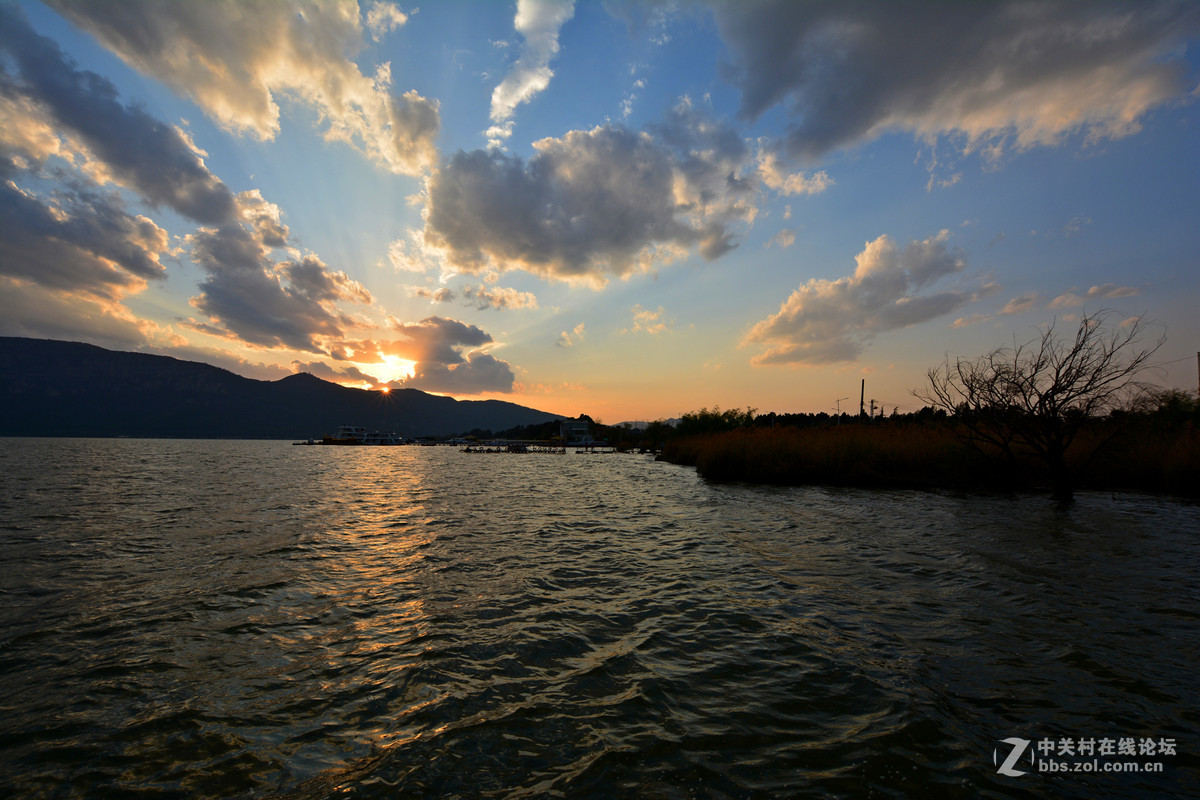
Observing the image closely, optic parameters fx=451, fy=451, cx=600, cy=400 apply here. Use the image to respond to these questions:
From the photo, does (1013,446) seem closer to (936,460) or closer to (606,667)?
(936,460)

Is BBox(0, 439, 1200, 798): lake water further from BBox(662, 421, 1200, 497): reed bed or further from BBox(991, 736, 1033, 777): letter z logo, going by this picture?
BBox(662, 421, 1200, 497): reed bed

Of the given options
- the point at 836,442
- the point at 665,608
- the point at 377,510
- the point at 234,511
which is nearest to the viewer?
the point at 665,608

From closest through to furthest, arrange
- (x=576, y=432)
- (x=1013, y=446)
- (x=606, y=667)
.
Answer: (x=606, y=667) → (x=1013, y=446) → (x=576, y=432)

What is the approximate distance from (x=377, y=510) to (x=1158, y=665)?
843 inches

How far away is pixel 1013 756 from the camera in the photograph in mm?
3686

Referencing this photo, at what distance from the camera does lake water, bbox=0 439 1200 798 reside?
357 centimetres

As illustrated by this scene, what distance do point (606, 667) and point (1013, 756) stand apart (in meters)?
3.74

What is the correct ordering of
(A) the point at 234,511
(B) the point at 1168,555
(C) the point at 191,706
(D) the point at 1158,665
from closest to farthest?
(C) the point at 191,706, (D) the point at 1158,665, (B) the point at 1168,555, (A) the point at 234,511

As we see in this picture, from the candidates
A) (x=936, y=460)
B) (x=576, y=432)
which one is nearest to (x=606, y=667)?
(x=936, y=460)

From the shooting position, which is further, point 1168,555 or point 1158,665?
point 1168,555

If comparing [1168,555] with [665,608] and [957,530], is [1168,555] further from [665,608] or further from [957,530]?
[665,608]

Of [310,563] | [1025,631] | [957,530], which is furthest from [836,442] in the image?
[310,563]

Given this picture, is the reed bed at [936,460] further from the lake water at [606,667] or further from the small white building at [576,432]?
the small white building at [576,432]

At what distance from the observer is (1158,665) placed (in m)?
5.11
